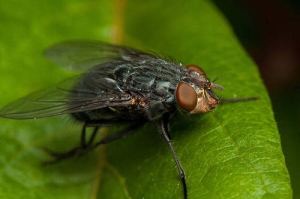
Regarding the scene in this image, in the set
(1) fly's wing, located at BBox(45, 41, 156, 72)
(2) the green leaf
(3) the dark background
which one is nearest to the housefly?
(2) the green leaf

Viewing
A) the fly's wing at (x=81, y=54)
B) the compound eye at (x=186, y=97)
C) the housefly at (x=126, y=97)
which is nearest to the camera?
the compound eye at (x=186, y=97)

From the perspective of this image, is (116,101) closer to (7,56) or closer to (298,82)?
(7,56)

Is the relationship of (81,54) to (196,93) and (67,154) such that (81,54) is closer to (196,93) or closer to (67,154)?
(67,154)

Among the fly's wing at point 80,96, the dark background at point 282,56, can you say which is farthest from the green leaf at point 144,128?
the dark background at point 282,56

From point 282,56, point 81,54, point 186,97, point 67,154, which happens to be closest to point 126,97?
point 186,97

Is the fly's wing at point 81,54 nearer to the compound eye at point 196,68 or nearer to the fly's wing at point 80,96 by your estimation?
the fly's wing at point 80,96

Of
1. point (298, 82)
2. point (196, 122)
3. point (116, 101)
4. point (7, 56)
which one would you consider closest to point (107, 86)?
point (116, 101)
